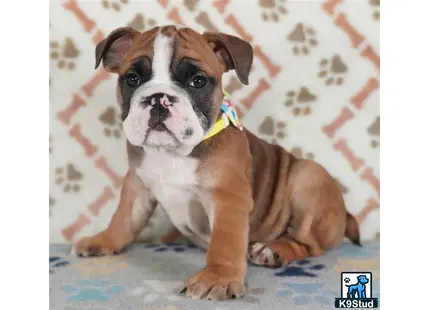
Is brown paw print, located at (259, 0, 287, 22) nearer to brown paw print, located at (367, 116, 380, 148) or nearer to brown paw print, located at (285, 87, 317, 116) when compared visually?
brown paw print, located at (285, 87, 317, 116)

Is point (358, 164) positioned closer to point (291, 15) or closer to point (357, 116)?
point (357, 116)

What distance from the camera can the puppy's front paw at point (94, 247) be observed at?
2.21 m

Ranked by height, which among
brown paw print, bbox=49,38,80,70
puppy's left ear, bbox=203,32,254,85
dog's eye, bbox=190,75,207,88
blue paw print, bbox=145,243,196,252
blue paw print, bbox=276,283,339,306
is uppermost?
brown paw print, bbox=49,38,80,70

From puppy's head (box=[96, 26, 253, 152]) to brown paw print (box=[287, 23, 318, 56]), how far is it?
672mm

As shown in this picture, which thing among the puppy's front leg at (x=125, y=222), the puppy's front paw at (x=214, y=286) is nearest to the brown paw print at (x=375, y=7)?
the puppy's front leg at (x=125, y=222)

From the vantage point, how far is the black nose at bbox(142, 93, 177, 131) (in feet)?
5.61

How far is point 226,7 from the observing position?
254 cm

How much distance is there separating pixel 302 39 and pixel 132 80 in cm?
104

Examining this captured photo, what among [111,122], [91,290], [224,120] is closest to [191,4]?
[111,122]

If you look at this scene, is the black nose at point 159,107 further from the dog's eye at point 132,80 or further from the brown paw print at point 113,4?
the brown paw print at point 113,4

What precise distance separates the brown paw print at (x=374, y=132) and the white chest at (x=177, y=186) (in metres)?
Answer: 1.00

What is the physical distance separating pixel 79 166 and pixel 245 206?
101 cm

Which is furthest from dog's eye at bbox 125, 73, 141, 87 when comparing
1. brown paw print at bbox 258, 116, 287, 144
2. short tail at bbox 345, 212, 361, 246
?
short tail at bbox 345, 212, 361, 246
